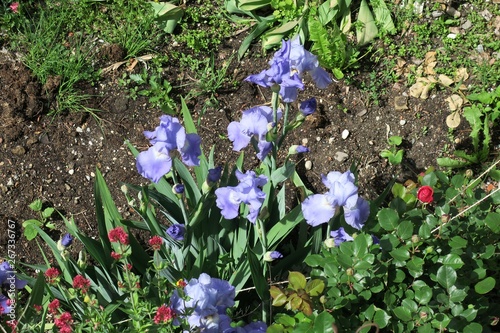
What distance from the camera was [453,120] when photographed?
3.01 m

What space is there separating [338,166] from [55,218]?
4.24ft

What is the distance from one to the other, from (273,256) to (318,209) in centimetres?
23

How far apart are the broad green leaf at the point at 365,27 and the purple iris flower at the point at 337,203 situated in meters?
1.53

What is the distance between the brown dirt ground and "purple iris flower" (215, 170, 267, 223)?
97 centimetres

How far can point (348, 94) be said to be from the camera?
10.3 feet

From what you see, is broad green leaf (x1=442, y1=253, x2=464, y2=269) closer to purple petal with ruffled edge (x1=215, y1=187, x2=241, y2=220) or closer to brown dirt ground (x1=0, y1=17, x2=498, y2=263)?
purple petal with ruffled edge (x1=215, y1=187, x2=241, y2=220)

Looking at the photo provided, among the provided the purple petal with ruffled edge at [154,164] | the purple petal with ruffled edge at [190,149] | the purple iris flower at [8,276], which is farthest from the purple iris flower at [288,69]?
the purple iris flower at [8,276]

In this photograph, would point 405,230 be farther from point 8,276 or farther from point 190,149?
point 8,276

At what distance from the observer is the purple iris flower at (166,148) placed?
1.78 meters

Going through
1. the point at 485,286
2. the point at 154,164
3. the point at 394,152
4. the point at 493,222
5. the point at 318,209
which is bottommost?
the point at 394,152

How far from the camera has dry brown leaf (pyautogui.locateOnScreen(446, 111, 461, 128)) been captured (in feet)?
9.84

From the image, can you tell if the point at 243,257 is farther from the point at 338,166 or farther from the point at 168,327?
the point at 338,166

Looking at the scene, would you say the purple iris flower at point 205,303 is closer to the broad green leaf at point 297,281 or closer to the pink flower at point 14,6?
the broad green leaf at point 297,281

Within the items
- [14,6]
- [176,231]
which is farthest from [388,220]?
[14,6]
